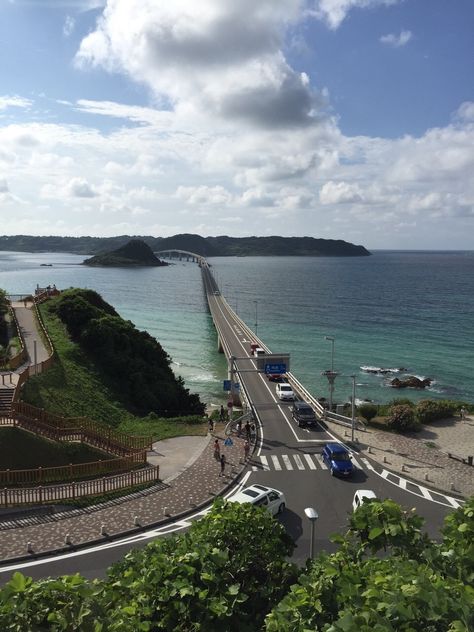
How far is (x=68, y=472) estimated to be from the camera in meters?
22.0

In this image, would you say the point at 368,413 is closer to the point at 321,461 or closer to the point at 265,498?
the point at 321,461

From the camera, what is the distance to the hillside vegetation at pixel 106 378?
30.2 meters

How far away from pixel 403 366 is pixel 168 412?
131 ft

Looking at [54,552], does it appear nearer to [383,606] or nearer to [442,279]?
[383,606]

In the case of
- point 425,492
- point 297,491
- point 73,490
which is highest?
point 73,490

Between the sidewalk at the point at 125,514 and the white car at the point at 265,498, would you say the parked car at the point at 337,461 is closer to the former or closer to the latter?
the sidewalk at the point at 125,514

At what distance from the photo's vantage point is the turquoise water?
196ft

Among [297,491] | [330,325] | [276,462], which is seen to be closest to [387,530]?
[297,491]

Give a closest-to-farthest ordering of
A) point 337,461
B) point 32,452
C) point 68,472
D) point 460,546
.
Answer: point 460,546 → point 68,472 → point 32,452 → point 337,461

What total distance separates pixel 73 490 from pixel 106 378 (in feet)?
57.2

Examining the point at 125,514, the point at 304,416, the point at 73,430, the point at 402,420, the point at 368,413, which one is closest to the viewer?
the point at 125,514

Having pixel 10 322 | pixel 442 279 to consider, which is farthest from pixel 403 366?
pixel 442 279

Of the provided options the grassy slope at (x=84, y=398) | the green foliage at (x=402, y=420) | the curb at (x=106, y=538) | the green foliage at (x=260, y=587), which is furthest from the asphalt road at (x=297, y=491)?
the green foliage at (x=260, y=587)

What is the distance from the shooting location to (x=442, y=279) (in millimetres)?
186500
